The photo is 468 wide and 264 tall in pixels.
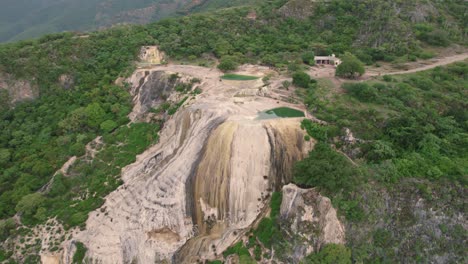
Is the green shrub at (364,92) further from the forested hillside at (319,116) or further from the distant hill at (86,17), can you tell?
the distant hill at (86,17)

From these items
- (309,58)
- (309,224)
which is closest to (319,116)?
(309,224)

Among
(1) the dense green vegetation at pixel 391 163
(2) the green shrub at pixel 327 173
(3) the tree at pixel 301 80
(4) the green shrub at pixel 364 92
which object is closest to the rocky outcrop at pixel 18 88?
(3) the tree at pixel 301 80

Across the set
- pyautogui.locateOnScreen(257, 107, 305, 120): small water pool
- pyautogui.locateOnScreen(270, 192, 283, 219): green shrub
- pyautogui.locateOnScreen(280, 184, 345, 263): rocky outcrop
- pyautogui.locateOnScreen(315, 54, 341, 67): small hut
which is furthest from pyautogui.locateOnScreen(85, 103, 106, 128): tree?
pyautogui.locateOnScreen(315, 54, 341, 67): small hut

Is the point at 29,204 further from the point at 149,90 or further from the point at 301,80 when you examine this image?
the point at 301,80

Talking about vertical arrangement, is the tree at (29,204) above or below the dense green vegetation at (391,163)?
below

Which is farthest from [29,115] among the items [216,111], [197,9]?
[197,9]

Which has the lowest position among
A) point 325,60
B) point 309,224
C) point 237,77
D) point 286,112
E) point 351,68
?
point 309,224

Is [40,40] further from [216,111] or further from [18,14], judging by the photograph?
[18,14]
